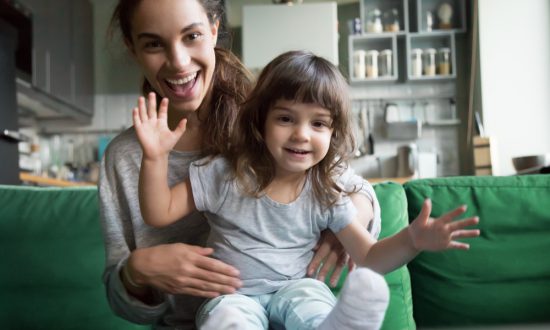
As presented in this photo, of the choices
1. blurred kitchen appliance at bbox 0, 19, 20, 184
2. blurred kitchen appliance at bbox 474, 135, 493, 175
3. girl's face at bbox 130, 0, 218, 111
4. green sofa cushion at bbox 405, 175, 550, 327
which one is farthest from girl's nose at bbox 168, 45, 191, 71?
blurred kitchen appliance at bbox 474, 135, 493, 175

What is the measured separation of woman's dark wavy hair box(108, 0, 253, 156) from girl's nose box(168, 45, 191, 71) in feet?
0.42

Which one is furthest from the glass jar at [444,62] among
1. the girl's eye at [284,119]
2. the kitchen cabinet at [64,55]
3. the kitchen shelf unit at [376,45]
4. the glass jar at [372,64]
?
the girl's eye at [284,119]

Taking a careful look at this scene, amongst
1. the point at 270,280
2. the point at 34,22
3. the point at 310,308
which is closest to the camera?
the point at 310,308

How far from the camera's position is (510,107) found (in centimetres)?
452

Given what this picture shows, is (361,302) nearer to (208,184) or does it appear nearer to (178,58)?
(208,184)

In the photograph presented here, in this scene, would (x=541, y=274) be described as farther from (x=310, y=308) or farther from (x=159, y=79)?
(x=159, y=79)

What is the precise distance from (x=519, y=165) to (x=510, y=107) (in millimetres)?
2006

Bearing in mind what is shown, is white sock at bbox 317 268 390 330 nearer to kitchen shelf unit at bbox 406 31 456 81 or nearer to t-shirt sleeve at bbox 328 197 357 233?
t-shirt sleeve at bbox 328 197 357 233

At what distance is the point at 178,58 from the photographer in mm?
1149

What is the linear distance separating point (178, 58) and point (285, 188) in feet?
1.07

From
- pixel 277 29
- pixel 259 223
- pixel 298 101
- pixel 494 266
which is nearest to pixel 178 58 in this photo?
pixel 298 101

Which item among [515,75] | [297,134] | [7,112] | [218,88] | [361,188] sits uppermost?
[515,75]

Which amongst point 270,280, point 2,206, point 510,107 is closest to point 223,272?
point 270,280

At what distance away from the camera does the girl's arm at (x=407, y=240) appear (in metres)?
0.94
